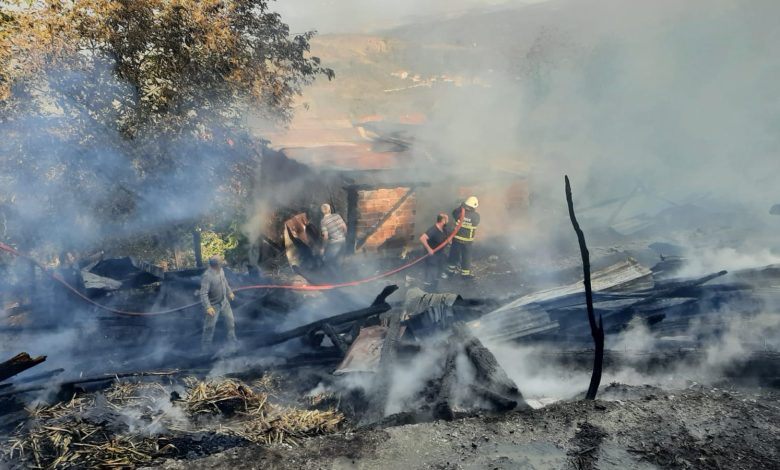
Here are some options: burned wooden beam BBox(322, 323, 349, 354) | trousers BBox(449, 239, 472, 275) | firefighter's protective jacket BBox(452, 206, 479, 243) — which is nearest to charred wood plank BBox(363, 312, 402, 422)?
burned wooden beam BBox(322, 323, 349, 354)

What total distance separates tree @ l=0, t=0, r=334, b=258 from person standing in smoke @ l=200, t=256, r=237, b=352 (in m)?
3.39

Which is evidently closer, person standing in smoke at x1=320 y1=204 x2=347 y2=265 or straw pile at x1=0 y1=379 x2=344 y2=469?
straw pile at x1=0 y1=379 x2=344 y2=469

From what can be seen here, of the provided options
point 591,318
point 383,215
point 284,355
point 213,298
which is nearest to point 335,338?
point 284,355

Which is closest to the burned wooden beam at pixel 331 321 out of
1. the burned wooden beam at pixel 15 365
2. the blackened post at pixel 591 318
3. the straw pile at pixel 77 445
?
the straw pile at pixel 77 445

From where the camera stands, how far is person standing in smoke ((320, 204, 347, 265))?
991 cm

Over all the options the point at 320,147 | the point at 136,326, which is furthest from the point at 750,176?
the point at 136,326

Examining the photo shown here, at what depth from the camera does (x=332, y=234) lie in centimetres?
994

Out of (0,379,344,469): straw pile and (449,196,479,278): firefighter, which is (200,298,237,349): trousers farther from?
(449,196,479,278): firefighter

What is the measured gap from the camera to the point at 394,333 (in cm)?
597

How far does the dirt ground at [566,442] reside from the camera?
11.8 feet

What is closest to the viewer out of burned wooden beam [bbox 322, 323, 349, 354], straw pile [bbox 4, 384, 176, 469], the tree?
straw pile [bbox 4, 384, 176, 469]

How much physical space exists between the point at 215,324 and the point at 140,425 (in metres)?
2.75

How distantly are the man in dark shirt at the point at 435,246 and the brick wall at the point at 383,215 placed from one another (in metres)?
1.25

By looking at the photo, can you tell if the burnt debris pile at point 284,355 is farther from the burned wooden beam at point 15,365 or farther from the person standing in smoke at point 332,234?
the person standing in smoke at point 332,234
